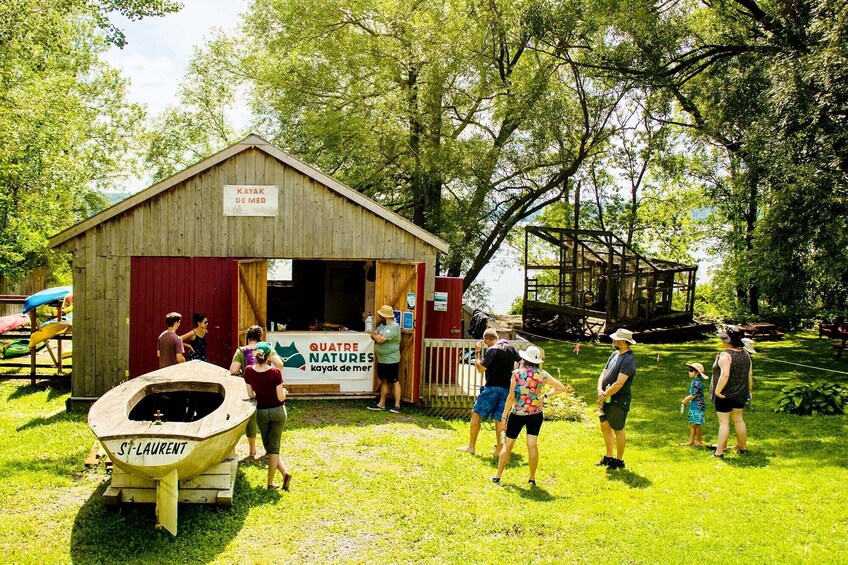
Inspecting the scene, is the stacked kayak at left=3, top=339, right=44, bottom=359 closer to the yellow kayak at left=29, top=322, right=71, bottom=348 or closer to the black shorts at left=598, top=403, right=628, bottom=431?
the yellow kayak at left=29, top=322, right=71, bottom=348

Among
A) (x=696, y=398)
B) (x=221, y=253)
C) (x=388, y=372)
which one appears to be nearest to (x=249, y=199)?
(x=221, y=253)

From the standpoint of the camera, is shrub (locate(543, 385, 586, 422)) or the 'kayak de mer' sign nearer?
the 'kayak de mer' sign

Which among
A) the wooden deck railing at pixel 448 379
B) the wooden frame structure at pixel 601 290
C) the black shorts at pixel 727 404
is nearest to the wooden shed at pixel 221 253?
the wooden deck railing at pixel 448 379

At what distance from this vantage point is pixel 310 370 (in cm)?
1316

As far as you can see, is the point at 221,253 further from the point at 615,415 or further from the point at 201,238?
the point at 615,415

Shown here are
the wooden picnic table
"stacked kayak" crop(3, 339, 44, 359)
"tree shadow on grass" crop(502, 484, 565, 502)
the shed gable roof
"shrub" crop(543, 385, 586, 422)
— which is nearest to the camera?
"tree shadow on grass" crop(502, 484, 565, 502)

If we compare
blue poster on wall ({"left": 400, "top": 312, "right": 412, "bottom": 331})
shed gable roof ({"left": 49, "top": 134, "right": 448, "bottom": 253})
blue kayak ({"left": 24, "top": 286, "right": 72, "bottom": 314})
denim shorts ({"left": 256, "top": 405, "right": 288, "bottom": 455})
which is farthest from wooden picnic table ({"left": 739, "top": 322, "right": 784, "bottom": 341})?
blue kayak ({"left": 24, "top": 286, "right": 72, "bottom": 314})

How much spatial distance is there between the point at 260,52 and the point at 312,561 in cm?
2390

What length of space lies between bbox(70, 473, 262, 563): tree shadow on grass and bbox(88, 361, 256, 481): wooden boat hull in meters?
0.61

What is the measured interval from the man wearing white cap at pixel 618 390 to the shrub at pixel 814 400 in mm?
6235

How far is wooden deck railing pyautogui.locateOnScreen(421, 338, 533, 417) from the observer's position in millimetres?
13047

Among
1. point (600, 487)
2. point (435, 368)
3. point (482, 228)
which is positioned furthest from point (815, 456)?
point (482, 228)

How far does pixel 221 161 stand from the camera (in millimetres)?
12703

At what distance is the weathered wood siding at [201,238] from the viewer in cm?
1245
